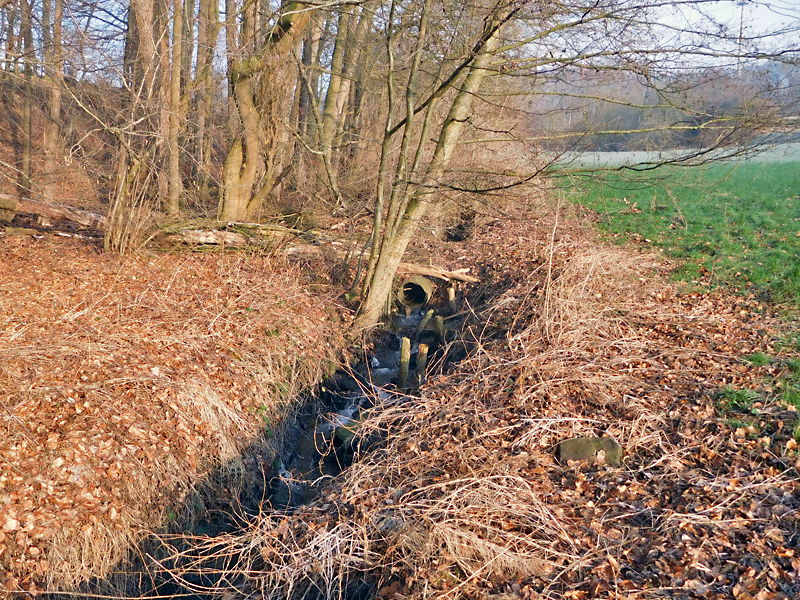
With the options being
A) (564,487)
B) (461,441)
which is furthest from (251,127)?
(564,487)

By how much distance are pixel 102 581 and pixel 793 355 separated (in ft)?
23.2

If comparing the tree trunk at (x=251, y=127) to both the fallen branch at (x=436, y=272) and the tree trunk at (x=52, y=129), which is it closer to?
the fallen branch at (x=436, y=272)

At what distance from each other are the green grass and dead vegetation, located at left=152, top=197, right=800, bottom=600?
126 centimetres

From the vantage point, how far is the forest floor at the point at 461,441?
4.46 meters

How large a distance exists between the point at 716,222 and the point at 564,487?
28.7 feet

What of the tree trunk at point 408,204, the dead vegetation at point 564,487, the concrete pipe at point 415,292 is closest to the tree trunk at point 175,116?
the tree trunk at point 408,204

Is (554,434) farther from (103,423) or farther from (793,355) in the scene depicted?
(103,423)

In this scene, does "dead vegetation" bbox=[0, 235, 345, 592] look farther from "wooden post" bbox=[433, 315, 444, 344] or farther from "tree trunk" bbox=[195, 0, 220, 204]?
"tree trunk" bbox=[195, 0, 220, 204]

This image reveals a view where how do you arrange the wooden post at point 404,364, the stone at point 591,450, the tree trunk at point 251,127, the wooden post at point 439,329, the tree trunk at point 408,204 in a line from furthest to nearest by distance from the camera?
the tree trunk at point 251,127 → the wooden post at point 439,329 → the tree trunk at point 408,204 → the wooden post at point 404,364 → the stone at point 591,450

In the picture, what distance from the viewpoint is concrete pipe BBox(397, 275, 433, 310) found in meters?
11.2

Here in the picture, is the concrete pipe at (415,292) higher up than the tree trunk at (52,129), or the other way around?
the tree trunk at (52,129)

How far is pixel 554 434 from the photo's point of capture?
5824mm

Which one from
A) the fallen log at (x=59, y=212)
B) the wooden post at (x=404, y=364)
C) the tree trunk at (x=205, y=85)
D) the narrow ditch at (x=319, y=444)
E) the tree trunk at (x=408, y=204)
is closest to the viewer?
the narrow ditch at (x=319, y=444)

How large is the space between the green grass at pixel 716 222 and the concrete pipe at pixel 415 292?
337cm
